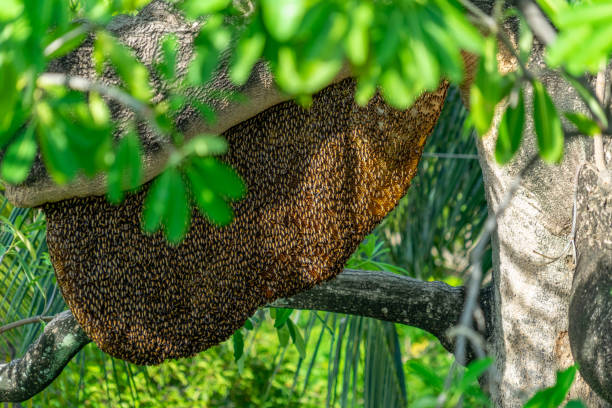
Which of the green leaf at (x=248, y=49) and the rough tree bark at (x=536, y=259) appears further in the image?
the rough tree bark at (x=536, y=259)

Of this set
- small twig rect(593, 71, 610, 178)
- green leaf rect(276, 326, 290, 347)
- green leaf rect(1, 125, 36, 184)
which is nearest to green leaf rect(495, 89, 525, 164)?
green leaf rect(1, 125, 36, 184)

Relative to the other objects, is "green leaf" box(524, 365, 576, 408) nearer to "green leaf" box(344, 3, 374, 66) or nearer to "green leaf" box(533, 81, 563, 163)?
"green leaf" box(533, 81, 563, 163)

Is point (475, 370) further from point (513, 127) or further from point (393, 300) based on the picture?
point (393, 300)

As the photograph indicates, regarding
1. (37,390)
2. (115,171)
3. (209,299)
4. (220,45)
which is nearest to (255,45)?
(220,45)

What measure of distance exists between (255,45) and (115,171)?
0.58ft

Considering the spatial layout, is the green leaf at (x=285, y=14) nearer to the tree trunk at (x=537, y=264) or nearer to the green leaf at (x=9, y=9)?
the green leaf at (x=9, y=9)

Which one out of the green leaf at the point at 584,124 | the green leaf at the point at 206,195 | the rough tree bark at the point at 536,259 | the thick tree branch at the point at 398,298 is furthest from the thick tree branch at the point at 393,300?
the green leaf at the point at 206,195

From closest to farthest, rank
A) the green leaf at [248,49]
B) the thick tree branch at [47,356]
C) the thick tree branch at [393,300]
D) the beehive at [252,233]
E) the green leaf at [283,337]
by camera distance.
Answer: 1. the green leaf at [248,49]
2. the beehive at [252,233]
3. the thick tree branch at [393,300]
4. the thick tree branch at [47,356]
5. the green leaf at [283,337]

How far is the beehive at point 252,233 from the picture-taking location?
1.52 metres

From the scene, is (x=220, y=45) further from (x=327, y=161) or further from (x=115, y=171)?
(x=327, y=161)

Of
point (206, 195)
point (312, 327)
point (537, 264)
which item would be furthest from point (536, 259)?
point (312, 327)

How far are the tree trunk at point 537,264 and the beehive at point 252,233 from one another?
25 cm

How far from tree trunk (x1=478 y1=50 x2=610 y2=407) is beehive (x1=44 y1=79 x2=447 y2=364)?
252 mm

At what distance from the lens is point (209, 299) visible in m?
1.57
